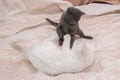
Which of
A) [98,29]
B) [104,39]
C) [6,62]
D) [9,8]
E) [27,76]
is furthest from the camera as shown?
[9,8]

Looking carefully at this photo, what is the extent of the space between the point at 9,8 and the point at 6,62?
608mm

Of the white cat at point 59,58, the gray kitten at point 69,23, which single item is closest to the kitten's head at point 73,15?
the gray kitten at point 69,23

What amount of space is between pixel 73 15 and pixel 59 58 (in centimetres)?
22

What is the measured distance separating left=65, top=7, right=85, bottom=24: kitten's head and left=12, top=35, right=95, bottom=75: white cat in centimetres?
13

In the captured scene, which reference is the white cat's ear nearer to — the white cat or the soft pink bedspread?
the white cat

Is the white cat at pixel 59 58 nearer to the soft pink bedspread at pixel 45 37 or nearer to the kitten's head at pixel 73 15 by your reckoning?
the soft pink bedspread at pixel 45 37

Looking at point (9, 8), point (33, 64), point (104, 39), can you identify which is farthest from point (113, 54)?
point (9, 8)

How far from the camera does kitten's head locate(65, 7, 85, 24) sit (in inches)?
38.7

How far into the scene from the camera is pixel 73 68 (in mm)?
881

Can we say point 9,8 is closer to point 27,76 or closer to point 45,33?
point 45,33

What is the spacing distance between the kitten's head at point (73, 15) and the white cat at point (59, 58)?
0.13 m

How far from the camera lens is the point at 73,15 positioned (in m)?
0.99

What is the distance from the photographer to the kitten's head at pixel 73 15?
38.7 inches

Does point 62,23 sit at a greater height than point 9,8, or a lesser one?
greater
